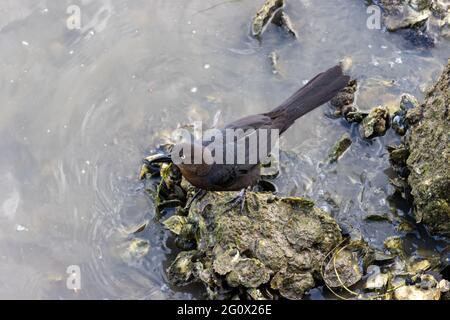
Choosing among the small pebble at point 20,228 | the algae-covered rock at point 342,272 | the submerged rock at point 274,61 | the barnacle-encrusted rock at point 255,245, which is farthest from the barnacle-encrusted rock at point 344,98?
the small pebble at point 20,228

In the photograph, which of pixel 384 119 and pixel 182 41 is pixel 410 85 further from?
pixel 182 41

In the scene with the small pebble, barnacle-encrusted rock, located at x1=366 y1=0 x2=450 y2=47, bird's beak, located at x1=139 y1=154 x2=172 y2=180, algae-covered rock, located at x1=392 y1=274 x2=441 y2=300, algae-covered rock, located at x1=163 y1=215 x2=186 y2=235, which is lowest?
algae-covered rock, located at x1=392 y1=274 x2=441 y2=300

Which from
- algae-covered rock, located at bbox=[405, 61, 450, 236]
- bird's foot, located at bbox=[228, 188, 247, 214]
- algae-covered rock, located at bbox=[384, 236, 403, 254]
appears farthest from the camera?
bird's foot, located at bbox=[228, 188, 247, 214]

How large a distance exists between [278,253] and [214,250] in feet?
1.97

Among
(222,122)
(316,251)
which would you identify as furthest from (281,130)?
(316,251)

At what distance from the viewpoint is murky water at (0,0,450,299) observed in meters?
5.84

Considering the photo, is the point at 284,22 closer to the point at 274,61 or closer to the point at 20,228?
the point at 274,61

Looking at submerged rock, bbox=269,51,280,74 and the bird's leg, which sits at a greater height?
submerged rock, bbox=269,51,280,74

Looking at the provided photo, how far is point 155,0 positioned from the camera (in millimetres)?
7746

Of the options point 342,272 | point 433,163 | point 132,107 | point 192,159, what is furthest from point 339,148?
point 132,107

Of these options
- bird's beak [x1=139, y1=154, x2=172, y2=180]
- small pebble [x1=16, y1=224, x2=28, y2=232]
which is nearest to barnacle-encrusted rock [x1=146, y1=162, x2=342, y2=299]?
bird's beak [x1=139, y1=154, x2=172, y2=180]

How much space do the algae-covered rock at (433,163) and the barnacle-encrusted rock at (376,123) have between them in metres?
0.54

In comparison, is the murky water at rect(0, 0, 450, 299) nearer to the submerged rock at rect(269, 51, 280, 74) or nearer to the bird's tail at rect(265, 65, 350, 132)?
the submerged rock at rect(269, 51, 280, 74)

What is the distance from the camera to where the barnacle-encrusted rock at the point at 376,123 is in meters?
6.38
